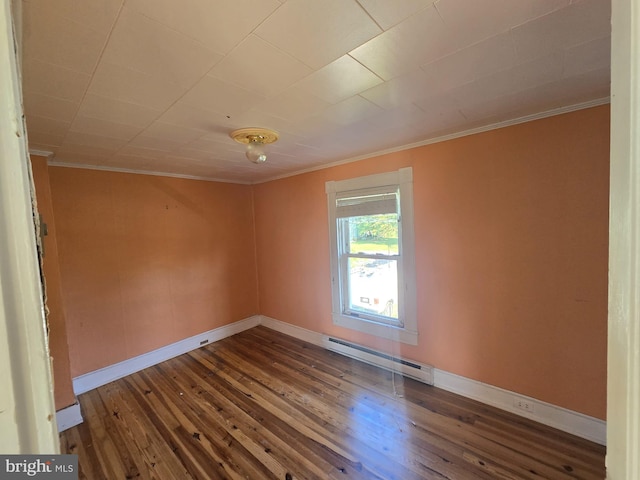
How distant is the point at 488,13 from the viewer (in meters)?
0.93

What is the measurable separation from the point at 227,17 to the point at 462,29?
86cm

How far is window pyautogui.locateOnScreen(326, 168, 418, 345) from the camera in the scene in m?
2.59

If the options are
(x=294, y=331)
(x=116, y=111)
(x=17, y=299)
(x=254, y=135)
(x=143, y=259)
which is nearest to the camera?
(x=17, y=299)

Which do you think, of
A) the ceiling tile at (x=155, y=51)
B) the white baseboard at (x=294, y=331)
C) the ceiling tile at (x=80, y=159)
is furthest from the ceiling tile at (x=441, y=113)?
the ceiling tile at (x=80, y=159)

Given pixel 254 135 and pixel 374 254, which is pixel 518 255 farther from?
pixel 254 135

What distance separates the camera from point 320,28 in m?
0.97

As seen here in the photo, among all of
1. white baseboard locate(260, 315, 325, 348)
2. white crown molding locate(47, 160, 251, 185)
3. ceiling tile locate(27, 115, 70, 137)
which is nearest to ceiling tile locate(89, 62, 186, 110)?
ceiling tile locate(27, 115, 70, 137)

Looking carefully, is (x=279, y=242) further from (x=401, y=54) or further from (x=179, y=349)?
(x=401, y=54)

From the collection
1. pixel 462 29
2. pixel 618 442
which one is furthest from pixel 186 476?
pixel 462 29

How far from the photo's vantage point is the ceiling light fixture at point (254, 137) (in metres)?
1.86

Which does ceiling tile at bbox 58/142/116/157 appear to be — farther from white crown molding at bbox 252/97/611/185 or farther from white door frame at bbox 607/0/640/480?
white door frame at bbox 607/0/640/480

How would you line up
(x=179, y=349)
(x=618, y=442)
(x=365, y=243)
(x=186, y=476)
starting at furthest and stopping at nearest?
(x=179, y=349) < (x=365, y=243) < (x=186, y=476) < (x=618, y=442)

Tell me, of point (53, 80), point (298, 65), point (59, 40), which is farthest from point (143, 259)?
point (298, 65)

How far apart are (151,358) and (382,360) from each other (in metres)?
2.66
